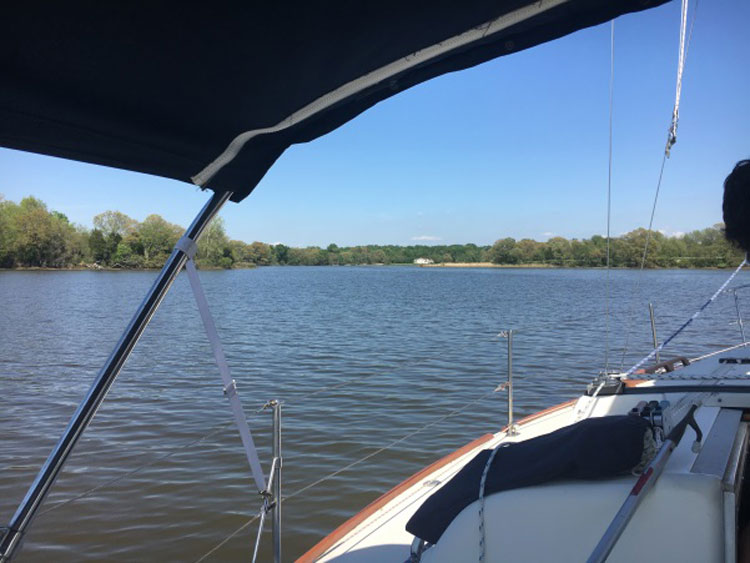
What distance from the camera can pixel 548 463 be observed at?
154cm

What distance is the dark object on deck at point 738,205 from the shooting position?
4.62 ft

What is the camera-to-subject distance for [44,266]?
5728cm

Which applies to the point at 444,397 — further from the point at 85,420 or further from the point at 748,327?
the point at 748,327

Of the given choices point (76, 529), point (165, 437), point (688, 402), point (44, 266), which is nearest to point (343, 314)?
point (165, 437)

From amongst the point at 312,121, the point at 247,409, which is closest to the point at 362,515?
the point at 312,121

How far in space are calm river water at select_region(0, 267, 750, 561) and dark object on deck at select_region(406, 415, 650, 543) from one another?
1178 millimetres

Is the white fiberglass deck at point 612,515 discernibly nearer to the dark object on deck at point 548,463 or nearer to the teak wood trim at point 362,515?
the dark object on deck at point 548,463

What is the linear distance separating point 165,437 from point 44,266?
59108mm

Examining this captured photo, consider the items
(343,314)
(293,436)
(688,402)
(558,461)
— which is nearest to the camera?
(558,461)

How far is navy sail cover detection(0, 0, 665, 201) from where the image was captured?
115cm

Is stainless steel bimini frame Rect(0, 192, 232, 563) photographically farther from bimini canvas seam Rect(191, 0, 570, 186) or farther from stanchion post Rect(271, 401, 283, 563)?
stanchion post Rect(271, 401, 283, 563)

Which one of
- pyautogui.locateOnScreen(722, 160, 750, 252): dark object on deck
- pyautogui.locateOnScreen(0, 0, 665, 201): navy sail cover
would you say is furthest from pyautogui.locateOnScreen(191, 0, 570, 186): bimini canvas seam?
pyautogui.locateOnScreen(722, 160, 750, 252): dark object on deck

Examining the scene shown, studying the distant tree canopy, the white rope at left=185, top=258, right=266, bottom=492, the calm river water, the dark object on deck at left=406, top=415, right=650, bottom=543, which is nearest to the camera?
the dark object on deck at left=406, top=415, right=650, bottom=543

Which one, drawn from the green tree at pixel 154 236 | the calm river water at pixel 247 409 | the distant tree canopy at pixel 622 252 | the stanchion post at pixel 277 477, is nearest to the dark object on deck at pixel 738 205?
the distant tree canopy at pixel 622 252
